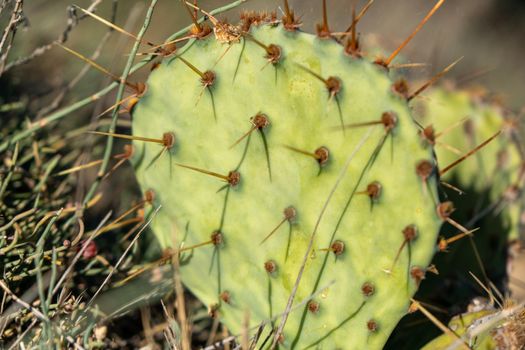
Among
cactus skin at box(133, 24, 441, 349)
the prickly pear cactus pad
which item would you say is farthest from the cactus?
cactus skin at box(133, 24, 441, 349)

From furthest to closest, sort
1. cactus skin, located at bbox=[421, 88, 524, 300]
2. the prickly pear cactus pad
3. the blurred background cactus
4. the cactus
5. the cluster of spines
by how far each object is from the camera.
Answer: the prickly pear cactus pad, cactus skin, located at bbox=[421, 88, 524, 300], the cactus, the blurred background cactus, the cluster of spines

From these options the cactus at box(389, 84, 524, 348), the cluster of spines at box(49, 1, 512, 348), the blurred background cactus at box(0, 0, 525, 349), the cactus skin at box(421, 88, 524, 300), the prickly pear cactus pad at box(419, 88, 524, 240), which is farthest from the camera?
the prickly pear cactus pad at box(419, 88, 524, 240)

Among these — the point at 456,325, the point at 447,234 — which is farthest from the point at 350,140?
the point at 447,234

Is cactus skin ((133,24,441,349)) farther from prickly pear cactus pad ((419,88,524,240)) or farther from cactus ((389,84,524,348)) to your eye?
prickly pear cactus pad ((419,88,524,240))

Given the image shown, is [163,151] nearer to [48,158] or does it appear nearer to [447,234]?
[48,158]

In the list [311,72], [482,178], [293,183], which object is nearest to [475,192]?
[482,178]

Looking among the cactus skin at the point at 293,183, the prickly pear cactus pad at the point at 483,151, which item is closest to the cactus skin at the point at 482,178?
the prickly pear cactus pad at the point at 483,151

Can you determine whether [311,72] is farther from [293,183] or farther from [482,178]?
[482,178]
